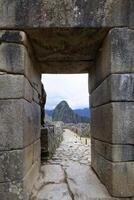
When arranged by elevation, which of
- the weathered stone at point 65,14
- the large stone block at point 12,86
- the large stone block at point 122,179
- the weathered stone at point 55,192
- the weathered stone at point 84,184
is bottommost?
the weathered stone at point 55,192

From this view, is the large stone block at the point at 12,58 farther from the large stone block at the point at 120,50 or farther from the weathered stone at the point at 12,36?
the large stone block at the point at 120,50

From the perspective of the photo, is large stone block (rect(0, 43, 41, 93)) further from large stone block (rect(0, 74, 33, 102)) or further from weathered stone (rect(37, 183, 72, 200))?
weathered stone (rect(37, 183, 72, 200))

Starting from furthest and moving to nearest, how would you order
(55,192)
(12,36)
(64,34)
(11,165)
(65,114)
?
(65,114), (55,192), (64,34), (12,36), (11,165)

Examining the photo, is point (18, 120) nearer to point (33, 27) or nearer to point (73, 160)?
point (33, 27)

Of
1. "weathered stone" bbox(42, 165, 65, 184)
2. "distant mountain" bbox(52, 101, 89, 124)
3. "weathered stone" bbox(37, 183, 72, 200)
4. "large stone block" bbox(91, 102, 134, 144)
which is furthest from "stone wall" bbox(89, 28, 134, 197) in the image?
"distant mountain" bbox(52, 101, 89, 124)

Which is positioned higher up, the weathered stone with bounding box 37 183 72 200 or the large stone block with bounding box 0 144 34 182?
the large stone block with bounding box 0 144 34 182

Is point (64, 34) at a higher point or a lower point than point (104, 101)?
higher

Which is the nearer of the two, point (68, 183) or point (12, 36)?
point (12, 36)

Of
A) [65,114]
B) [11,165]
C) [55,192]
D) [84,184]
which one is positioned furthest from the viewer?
[65,114]

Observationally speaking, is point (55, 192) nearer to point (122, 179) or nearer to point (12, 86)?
point (122, 179)

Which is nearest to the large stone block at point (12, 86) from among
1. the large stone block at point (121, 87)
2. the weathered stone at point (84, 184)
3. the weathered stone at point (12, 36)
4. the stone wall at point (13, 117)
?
the stone wall at point (13, 117)

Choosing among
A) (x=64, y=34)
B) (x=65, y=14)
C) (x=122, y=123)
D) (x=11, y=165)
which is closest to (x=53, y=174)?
(x=11, y=165)

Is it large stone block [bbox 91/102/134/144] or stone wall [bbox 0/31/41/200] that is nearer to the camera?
stone wall [bbox 0/31/41/200]

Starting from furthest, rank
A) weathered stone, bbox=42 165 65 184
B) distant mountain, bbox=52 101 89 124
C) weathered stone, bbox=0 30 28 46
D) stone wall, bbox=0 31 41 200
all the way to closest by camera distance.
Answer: distant mountain, bbox=52 101 89 124 → weathered stone, bbox=42 165 65 184 → weathered stone, bbox=0 30 28 46 → stone wall, bbox=0 31 41 200
